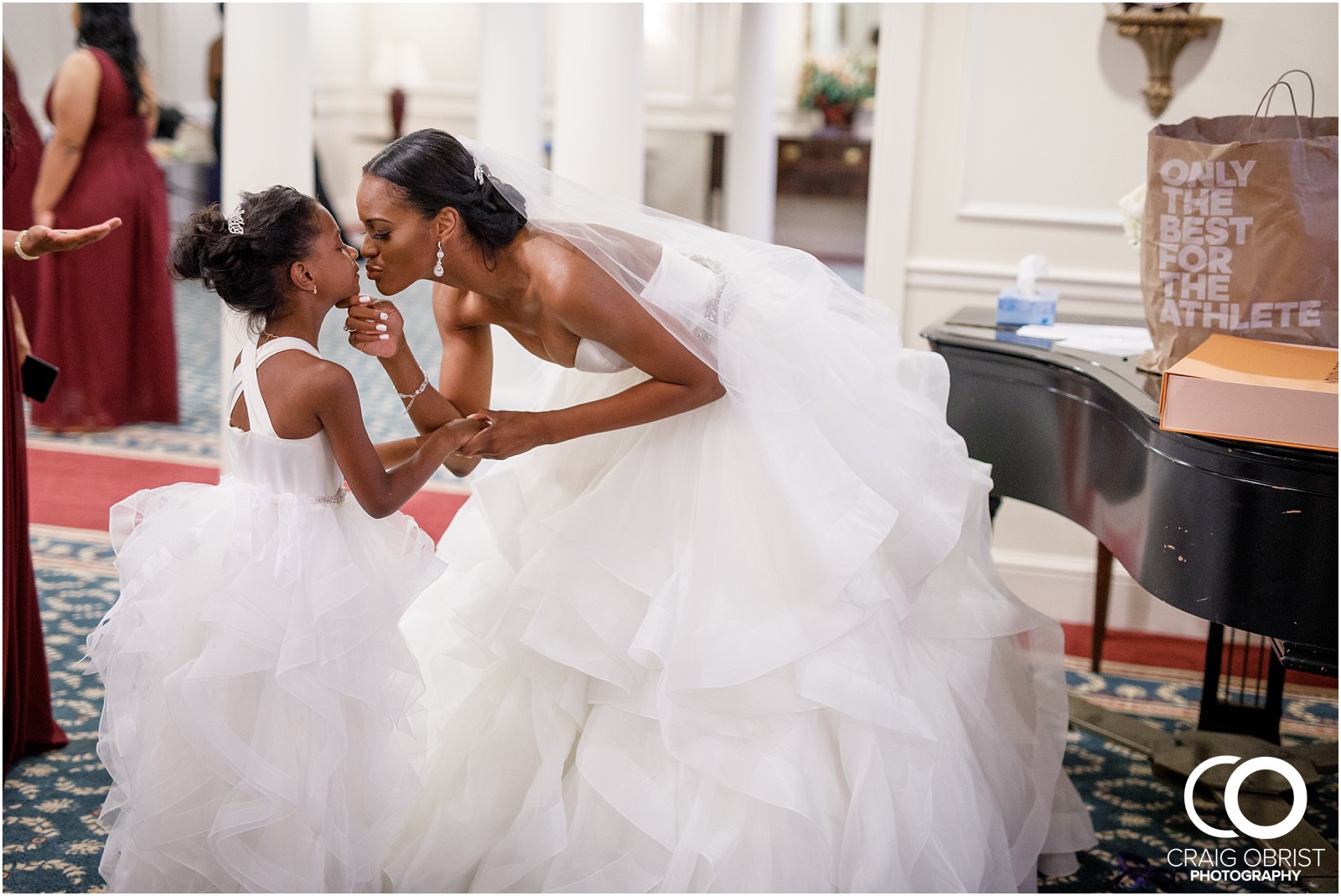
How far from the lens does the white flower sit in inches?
117

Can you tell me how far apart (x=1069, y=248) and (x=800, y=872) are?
254 centimetres

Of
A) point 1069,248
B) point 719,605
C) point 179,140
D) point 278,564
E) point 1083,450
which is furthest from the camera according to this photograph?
point 179,140

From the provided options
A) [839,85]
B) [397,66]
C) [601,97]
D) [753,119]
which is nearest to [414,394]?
[601,97]

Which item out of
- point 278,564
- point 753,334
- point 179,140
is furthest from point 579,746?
point 179,140

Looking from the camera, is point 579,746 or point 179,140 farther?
point 179,140

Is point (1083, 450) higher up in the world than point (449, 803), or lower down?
higher up

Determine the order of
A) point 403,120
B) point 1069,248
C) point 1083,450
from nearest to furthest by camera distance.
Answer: point 1083,450, point 1069,248, point 403,120

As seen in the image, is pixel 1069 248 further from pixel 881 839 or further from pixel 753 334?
pixel 881 839

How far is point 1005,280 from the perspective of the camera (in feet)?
13.7

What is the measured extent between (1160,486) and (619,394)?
40.0 inches

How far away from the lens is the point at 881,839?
2328 mm

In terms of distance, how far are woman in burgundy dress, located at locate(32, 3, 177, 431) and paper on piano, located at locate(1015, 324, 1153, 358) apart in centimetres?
449

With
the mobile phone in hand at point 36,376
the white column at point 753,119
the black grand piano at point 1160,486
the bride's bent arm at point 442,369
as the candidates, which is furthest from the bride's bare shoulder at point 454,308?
the white column at point 753,119

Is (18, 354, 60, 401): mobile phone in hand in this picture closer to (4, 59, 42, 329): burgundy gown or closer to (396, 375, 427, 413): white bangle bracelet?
(396, 375, 427, 413): white bangle bracelet
